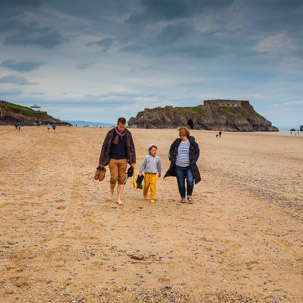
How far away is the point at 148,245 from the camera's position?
527 cm

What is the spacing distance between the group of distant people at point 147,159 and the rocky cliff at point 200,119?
116m

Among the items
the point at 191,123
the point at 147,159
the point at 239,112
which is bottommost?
the point at 147,159

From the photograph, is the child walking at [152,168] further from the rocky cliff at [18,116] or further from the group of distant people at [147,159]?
the rocky cliff at [18,116]

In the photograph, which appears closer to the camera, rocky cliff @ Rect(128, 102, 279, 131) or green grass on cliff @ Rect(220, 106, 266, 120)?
rocky cliff @ Rect(128, 102, 279, 131)

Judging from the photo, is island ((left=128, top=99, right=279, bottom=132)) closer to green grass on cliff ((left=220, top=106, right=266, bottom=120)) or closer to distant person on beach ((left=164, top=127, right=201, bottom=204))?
green grass on cliff ((left=220, top=106, right=266, bottom=120))

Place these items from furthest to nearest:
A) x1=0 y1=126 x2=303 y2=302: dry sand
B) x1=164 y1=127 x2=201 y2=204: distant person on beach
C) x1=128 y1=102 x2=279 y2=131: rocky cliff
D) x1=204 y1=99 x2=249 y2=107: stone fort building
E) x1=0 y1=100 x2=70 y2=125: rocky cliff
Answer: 1. x1=204 y1=99 x2=249 y2=107: stone fort building
2. x1=128 y1=102 x2=279 y2=131: rocky cliff
3. x1=0 y1=100 x2=70 y2=125: rocky cliff
4. x1=164 y1=127 x2=201 y2=204: distant person on beach
5. x1=0 y1=126 x2=303 y2=302: dry sand

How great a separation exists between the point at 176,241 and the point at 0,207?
461cm

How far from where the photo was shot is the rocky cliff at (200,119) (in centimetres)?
12900

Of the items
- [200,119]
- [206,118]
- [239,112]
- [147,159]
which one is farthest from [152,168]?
[239,112]

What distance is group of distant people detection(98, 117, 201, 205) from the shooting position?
781 centimetres

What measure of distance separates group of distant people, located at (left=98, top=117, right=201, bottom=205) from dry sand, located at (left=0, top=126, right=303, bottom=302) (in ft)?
2.32

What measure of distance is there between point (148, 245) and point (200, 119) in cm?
14154

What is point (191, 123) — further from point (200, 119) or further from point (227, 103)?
point (227, 103)

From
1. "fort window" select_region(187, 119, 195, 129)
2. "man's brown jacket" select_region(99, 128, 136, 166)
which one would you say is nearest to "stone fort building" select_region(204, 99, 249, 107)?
"fort window" select_region(187, 119, 195, 129)
